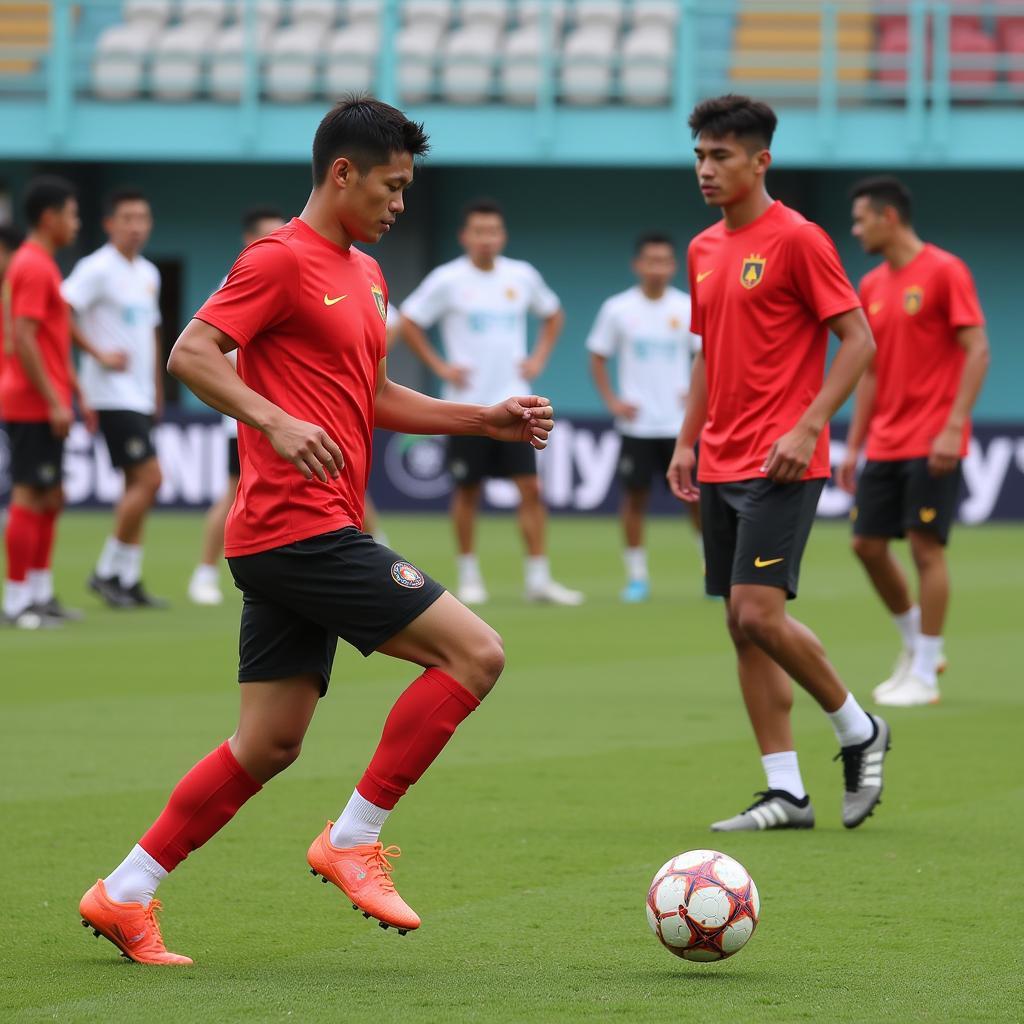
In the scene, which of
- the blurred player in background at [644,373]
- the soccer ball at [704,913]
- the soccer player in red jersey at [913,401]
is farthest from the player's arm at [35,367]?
the soccer ball at [704,913]

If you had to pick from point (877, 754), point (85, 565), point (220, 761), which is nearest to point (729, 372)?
point (877, 754)

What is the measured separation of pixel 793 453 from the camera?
6004 millimetres

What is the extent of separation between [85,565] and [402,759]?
12.0m

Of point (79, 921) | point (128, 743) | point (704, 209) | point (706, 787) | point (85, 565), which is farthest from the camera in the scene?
point (704, 209)

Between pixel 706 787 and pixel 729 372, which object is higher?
pixel 729 372

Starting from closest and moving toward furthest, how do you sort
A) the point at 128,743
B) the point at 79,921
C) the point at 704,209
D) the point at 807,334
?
the point at 79,921
the point at 807,334
the point at 128,743
the point at 704,209

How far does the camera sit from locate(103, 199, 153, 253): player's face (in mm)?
12734

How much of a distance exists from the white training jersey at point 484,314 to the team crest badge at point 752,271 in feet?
25.1

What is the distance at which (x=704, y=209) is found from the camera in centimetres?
2708

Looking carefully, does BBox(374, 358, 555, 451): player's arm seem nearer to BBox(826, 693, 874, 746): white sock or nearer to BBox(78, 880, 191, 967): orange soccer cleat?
BBox(78, 880, 191, 967): orange soccer cleat

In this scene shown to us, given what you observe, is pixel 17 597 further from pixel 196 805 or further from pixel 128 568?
pixel 196 805

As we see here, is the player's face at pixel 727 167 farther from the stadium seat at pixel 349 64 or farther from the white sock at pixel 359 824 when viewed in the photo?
the stadium seat at pixel 349 64

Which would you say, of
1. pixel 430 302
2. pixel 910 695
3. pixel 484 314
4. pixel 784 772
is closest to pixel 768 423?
pixel 784 772

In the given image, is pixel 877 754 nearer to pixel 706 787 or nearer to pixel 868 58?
pixel 706 787
